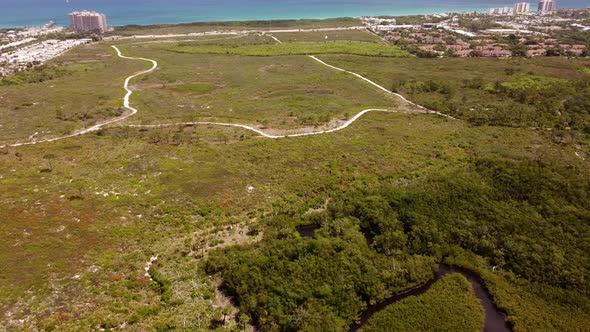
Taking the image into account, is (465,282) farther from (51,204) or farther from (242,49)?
(242,49)

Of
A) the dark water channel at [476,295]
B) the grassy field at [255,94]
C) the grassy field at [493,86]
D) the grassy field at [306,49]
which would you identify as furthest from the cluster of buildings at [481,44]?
the dark water channel at [476,295]

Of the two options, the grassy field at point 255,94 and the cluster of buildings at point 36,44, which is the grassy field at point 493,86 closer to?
the grassy field at point 255,94

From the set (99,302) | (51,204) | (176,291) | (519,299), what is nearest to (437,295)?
(519,299)

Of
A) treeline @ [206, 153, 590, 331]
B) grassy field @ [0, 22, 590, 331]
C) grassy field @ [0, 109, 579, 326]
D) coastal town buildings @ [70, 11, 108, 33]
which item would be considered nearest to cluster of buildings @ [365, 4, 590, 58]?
grassy field @ [0, 22, 590, 331]

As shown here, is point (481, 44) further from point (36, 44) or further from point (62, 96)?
point (36, 44)

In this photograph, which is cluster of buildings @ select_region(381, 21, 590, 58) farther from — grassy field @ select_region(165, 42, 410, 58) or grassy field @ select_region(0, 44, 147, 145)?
grassy field @ select_region(0, 44, 147, 145)

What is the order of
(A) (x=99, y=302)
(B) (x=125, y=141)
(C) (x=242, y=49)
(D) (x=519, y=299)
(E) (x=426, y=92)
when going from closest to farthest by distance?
1. (A) (x=99, y=302)
2. (D) (x=519, y=299)
3. (B) (x=125, y=141)
4. (E) (x=426, y=92)
5. (C) (x=242, y=49)

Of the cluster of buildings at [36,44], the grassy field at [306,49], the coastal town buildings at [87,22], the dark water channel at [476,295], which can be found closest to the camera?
the dark water channel at [476,295]

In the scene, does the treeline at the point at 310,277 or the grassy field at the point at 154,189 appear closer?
the treeline at the point at 310,277
